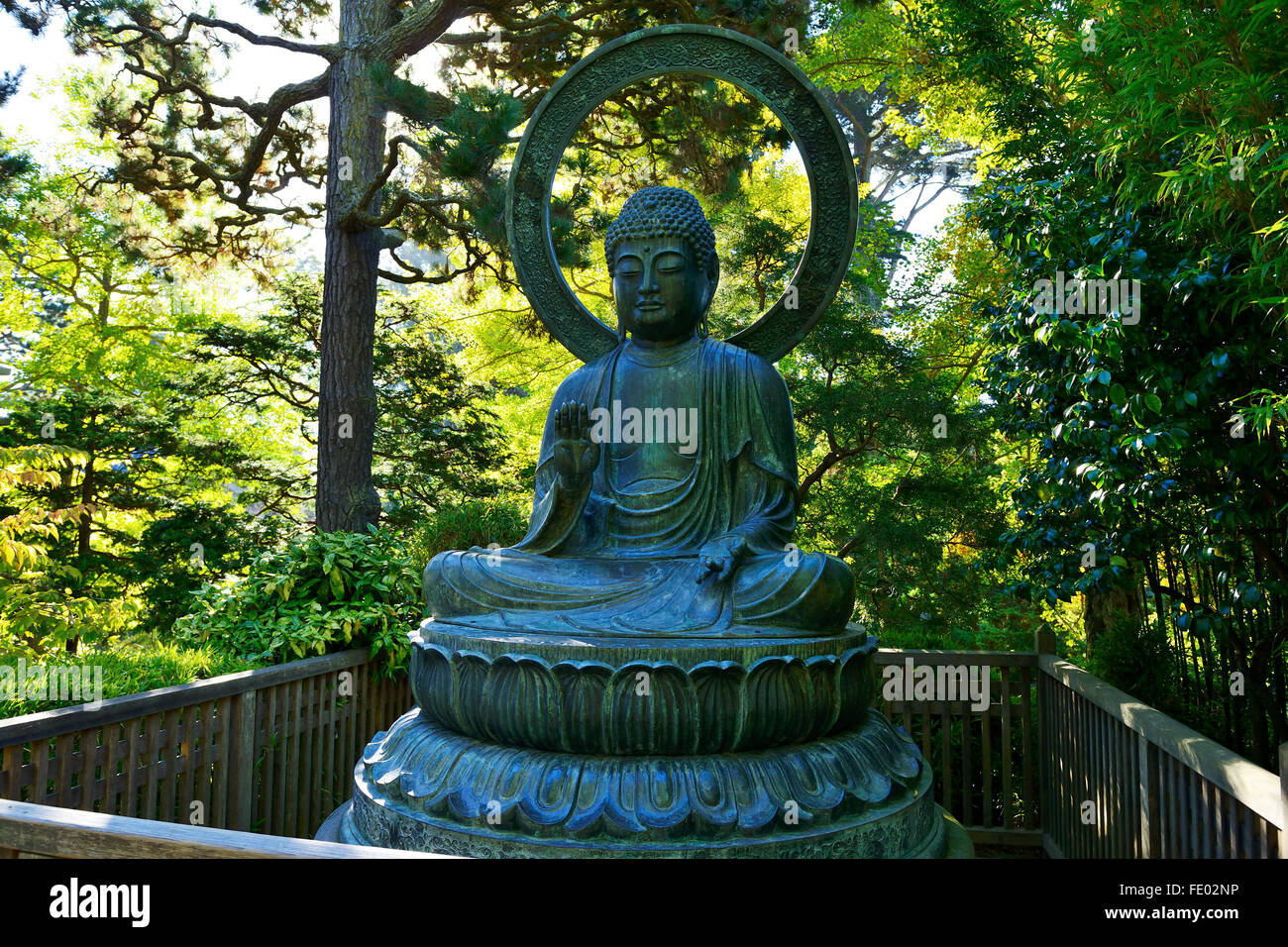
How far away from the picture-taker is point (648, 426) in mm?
4016

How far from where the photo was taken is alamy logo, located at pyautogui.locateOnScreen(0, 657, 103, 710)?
342cm

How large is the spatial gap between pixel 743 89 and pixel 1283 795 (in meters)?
3.60

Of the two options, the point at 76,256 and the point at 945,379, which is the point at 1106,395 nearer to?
the point at 945,379

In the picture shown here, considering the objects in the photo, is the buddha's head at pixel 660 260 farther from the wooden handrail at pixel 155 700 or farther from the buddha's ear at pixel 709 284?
the wooden handrail at pixel 155 700

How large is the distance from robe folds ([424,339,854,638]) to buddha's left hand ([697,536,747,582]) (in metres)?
0.03

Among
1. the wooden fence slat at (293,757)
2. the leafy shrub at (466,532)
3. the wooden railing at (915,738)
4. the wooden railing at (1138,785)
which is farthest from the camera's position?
the leafy shrub at (466,532)

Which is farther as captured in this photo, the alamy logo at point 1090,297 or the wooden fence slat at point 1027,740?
the wooden fence slat at point 1027,740

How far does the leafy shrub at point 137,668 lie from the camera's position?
11.7 feet

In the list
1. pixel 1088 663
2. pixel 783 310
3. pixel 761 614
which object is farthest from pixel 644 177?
pixel 761 614

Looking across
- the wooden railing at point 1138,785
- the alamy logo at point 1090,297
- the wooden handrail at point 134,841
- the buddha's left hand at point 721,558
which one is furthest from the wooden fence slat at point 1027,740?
the wooden handrail at point 134,841

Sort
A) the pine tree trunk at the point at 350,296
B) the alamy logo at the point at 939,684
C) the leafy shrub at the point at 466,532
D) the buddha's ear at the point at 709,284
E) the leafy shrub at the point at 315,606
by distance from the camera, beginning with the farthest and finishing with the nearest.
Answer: the pine tree trunk at the point at 350,296
the leafy shrub at the point at 466,532
the alamy logo at the point at 939,684
the leafy shrub at the point at 315,606
the buddha's ear at the point at 709,284

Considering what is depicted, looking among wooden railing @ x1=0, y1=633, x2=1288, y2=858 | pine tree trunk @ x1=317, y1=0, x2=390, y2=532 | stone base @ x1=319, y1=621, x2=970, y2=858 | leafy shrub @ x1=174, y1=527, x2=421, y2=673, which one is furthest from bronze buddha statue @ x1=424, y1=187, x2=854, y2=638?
pine tree trunk @ x1=317, y1=0, x2=390, y2=532
